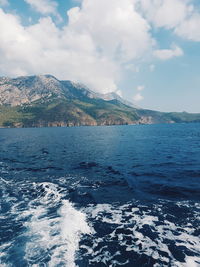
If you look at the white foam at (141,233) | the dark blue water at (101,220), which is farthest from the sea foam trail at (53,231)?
the white foam at (141,233)

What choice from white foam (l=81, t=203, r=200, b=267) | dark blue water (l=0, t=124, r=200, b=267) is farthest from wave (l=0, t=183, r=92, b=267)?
white foam (l=81, t=203, r=200, b=267)

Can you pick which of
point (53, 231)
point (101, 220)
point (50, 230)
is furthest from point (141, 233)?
point (50, 230)

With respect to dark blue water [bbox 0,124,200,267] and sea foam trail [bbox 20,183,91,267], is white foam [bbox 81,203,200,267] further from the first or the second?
sea foam trail [bbox 20,183,91,267]

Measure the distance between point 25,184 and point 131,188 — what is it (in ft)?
65.2

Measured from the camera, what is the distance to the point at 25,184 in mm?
32562

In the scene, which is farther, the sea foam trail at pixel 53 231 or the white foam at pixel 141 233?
the white foam at pixel 141 233

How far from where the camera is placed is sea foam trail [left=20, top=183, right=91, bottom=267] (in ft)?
46.0

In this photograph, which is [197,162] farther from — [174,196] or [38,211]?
[38,211]

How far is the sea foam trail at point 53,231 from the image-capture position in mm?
14008

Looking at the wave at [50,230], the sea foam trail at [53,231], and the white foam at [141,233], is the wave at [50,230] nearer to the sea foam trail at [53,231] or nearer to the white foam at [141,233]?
the sea foam trail at [53,231]

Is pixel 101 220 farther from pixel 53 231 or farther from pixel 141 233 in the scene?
pixel 53 231

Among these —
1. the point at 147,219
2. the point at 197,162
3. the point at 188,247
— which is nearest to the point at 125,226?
the point at 147,219

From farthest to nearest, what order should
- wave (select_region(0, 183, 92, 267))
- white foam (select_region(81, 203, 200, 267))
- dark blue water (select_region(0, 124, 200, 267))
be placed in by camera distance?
white foam (select_region(81, 203, 200, 267)) < dark blue water (select_region(0, 124, 200, 267)) < wave (select_region(0, 183, 92, 267))

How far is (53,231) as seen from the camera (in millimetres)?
17906
